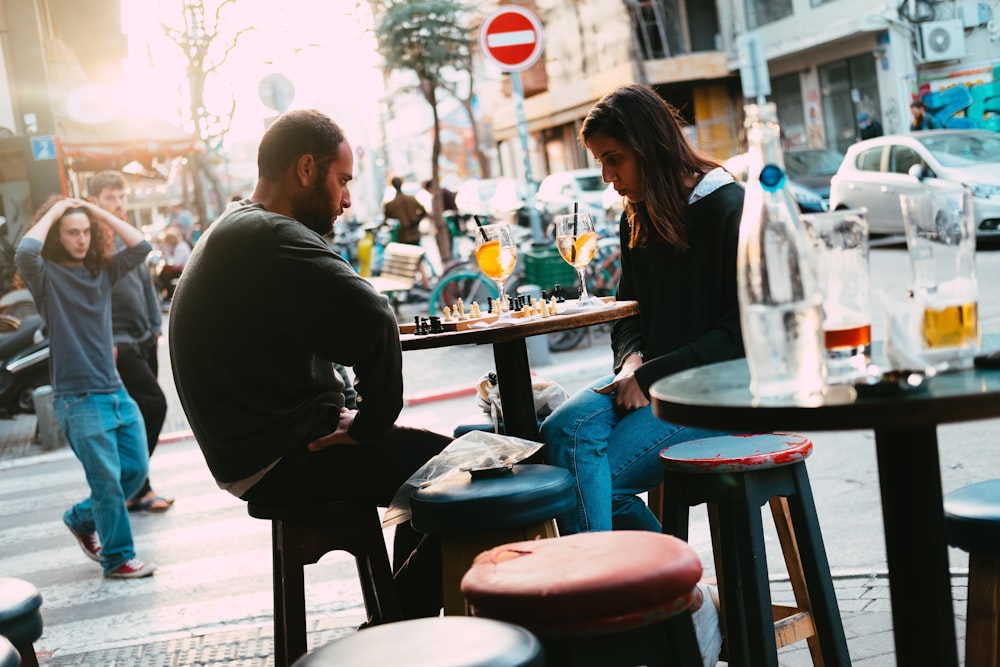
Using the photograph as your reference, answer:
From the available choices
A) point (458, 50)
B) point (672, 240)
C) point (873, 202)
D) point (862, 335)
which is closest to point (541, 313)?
point (672, 240)

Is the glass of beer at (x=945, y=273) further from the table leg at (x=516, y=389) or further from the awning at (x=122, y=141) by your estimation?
the awning at (x=122, y=141)

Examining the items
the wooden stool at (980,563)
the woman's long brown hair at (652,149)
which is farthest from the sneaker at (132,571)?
the wooden stool at (980,563)

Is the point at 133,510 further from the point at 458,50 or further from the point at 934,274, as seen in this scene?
the point at 458,50

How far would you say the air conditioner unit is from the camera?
2709cm

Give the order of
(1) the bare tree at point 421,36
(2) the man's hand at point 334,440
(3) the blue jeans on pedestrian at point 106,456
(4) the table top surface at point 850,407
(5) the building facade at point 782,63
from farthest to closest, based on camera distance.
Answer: (5) the building facade at point 782,63, (1) the bare tree at point 421,36, (3) the blue jeans on pedestrian at point 106,456, (2) the man's hand at point 334,440, (4) the table top surface at point 850,407

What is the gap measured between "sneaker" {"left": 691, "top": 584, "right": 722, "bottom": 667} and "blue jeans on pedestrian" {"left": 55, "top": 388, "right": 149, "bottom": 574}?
3442mm

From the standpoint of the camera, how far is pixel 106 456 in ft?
19.6

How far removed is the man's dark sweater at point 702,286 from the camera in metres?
3.63

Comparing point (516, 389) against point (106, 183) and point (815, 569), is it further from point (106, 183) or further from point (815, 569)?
point (106, 183)

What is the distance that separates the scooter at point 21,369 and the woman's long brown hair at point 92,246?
543 centimetres

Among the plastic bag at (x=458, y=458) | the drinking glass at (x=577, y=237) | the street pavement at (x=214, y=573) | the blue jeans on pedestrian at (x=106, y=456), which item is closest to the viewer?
the plastic bag at (x=458, y=458)

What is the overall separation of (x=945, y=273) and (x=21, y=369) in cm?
1053

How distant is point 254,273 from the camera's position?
11.1 feet

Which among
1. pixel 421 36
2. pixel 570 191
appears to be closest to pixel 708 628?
pixel 421 36
